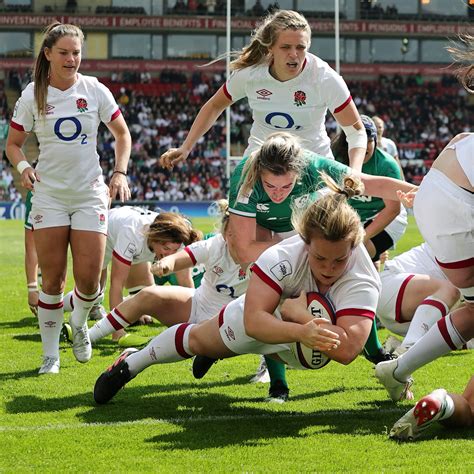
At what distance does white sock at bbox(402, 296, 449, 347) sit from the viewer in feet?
18.9

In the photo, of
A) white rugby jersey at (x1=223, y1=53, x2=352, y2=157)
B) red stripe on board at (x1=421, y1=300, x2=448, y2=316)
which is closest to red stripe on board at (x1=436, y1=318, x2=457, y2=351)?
red stripe on board at (x1=421, y1=300, x2=448, y2=316)

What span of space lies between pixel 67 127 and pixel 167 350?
2.06 m

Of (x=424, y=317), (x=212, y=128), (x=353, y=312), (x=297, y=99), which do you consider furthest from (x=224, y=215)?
(x=212, y=128)

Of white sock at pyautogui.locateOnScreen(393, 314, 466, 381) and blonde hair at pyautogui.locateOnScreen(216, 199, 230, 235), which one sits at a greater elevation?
blonde hair at pyautogui.locateOnScreen(216, 199, 230, 235)

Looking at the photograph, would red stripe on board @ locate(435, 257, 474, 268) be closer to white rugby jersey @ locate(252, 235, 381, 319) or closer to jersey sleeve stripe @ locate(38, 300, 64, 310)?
white rugby jersey @ locate(252, 235, 381, 319)

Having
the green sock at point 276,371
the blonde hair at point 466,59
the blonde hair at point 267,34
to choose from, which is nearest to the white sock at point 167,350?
the green sock at point 276,371

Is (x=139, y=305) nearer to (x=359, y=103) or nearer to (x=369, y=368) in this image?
(x=369, y=368)

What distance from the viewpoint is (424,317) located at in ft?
19.1

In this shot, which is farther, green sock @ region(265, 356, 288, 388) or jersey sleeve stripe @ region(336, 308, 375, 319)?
green sock @ region(265, 356, 288, 388)

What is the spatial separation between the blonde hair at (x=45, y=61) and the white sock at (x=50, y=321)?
52.3 inches

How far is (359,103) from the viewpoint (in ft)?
147

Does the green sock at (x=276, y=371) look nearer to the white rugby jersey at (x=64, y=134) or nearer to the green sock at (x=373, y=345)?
the green sock at (x=373, y=345)

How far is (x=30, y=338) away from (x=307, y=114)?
333 centimetres

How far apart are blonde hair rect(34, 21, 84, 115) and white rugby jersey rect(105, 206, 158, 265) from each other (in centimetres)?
164
